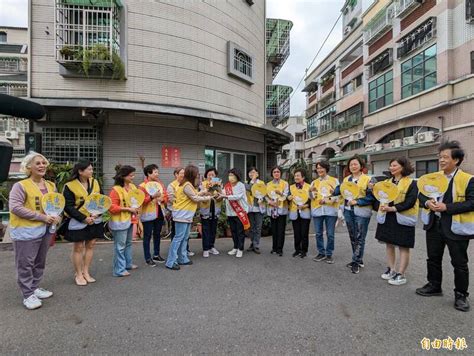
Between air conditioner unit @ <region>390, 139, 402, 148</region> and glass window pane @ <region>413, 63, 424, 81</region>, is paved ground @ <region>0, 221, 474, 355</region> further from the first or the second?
glass window pane @ <region>413, 63, 424, 81</region>

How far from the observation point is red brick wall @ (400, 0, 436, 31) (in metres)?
16.2

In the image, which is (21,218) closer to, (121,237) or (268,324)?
(121,237)

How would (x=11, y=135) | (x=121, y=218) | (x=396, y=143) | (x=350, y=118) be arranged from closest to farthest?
(x=121, y=218) < (x=396, y=143) < (x=11, y=135) < (x=350, y=118)

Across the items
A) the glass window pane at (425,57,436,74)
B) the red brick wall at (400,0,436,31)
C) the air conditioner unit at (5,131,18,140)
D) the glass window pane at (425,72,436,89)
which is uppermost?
the red brick wall at (400,0,436,31)

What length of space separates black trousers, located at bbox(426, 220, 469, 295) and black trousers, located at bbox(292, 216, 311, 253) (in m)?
2.12

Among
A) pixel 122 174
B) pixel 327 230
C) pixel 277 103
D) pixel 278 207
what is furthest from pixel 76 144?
pixel 277 103

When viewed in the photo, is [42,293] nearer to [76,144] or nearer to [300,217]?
[300,217]

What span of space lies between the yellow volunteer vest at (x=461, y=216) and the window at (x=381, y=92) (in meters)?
19.5

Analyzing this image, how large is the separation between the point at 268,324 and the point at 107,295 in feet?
7.31

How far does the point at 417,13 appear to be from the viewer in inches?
677

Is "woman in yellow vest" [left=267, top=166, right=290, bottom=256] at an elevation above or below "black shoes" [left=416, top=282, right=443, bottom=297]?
above

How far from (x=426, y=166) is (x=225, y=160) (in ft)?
44.5

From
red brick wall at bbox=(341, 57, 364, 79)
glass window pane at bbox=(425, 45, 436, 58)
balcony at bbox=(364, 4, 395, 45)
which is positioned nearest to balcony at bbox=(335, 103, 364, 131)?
red brick wall at bbox=(341, 57, 364, 79)

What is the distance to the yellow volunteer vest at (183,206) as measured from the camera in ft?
16.1
